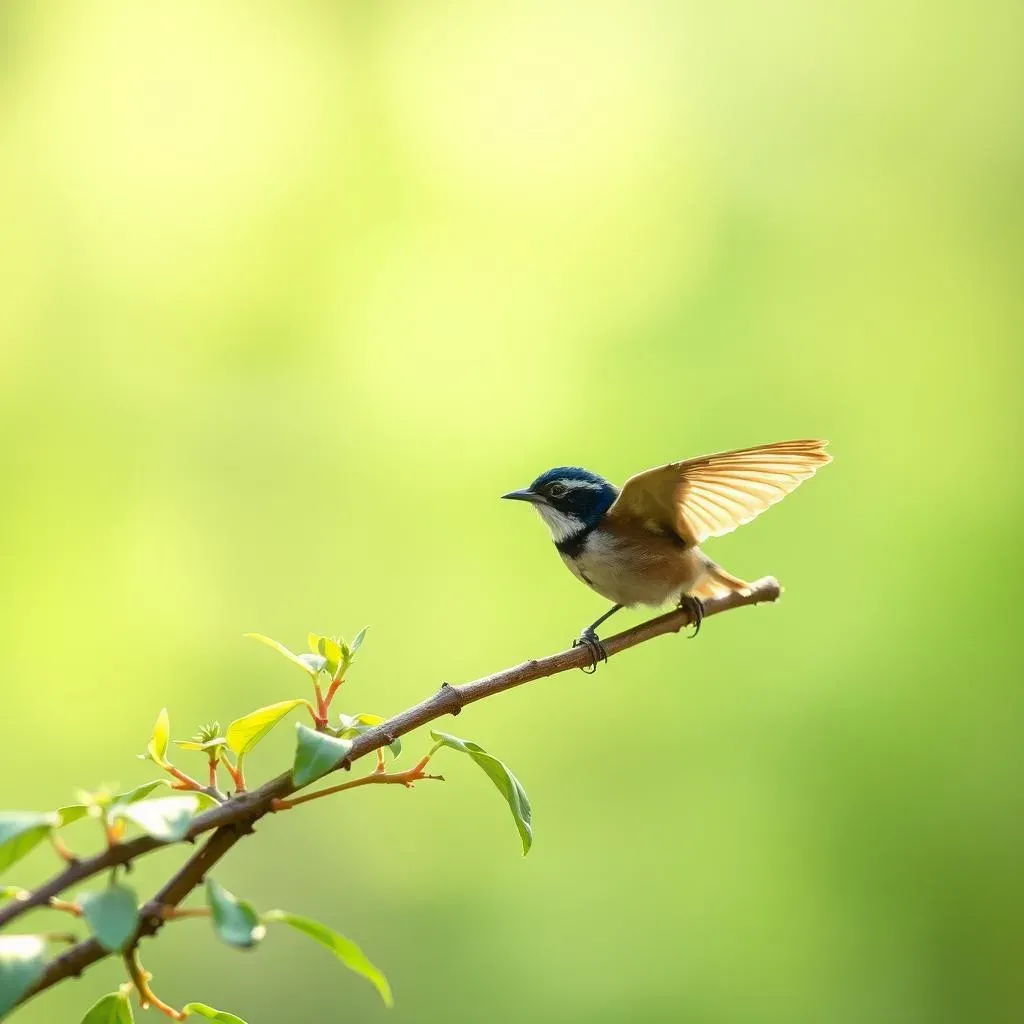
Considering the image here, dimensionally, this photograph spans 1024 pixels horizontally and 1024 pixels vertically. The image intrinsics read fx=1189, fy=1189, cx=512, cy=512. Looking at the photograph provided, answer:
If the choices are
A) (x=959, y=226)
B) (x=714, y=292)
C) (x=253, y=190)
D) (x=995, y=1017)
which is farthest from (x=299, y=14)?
(x=995, y=1017)

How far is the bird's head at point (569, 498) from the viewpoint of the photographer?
344 cm

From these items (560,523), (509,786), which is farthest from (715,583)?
(509,786)

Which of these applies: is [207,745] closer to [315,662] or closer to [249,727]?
[249,727]

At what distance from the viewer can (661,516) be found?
312 cm

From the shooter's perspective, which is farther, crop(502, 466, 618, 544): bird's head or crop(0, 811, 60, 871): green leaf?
crop(502, 466, 618, 544): bird's head

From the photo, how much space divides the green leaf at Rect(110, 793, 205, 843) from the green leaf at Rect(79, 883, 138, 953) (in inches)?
2.1

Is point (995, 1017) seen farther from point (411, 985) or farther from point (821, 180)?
point (821, 180)

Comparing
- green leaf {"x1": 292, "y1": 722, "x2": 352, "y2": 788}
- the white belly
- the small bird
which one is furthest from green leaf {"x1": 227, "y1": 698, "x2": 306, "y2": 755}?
the white belly

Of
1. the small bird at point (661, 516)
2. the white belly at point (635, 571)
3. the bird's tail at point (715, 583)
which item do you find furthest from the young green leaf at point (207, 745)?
the bird's tail at point (715, 583)

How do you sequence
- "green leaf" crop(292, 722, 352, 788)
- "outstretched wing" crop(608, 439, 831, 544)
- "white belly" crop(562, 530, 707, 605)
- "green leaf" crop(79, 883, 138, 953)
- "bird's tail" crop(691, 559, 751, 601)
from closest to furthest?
"green leaf" crop(79, 883, 138, 953) → "green leaf" crop(292, 722, 352, 788) → "outstretched wing" crop(608, 439, 831, 544) → "white belly" crop(562, 530, 707, 605) → "bird's tail" crop(691, 559, 751, 601)

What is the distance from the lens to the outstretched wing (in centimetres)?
244

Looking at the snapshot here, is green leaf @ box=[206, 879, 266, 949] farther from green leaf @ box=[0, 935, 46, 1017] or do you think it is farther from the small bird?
the small bird

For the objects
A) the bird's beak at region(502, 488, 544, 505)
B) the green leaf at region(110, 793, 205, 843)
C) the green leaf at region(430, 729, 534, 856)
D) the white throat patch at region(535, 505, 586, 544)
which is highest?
the bird's beak at region(502, 488, 544, 505)

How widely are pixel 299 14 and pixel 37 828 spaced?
7.92 meters
